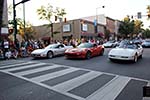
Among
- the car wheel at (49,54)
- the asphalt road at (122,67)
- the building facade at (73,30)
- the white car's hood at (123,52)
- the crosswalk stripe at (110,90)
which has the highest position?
the building facade at (73,30)

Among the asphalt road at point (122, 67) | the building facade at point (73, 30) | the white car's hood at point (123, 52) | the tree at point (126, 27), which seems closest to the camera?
the asphalt road at point (122, 67)

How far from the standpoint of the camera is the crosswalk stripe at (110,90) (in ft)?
21.5

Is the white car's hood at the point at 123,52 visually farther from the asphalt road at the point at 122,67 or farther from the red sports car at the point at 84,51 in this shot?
the red sports car at the point at 84,51

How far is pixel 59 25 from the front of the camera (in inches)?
2211

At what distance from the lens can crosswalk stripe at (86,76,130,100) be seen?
21.5 feet

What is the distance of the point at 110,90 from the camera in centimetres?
739

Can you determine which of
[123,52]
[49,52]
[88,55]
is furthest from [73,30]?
[123,52]

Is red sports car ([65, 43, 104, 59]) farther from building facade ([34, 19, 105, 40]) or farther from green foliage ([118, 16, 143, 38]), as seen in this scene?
green foliage ([118, 16, 143, 38])

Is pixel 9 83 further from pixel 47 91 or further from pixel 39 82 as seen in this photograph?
pixel 47 91

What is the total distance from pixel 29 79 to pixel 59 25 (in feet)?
156

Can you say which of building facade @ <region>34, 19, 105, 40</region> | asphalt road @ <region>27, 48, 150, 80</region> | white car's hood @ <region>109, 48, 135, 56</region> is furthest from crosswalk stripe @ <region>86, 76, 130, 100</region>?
building facade @ <region>34, 19, 105, 40</region>

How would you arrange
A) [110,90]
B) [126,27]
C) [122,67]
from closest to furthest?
[110,90]
[122,67]
[126,27]

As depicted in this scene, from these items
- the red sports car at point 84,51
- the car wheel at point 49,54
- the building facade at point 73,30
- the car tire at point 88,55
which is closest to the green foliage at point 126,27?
the building facade at point 73,30

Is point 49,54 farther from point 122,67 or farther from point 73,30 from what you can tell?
point 73,30
